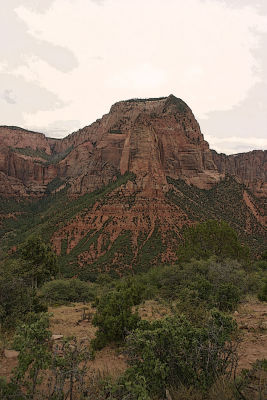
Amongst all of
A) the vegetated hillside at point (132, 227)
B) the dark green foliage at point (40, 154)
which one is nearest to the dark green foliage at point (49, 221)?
the vegetated hillside at point (132, 227)

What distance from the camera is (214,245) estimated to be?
84.2ft

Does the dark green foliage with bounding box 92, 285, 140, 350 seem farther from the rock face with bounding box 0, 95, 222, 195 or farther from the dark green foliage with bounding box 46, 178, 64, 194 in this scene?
the dark green foliage with bounding box 46, 178, 64, 194

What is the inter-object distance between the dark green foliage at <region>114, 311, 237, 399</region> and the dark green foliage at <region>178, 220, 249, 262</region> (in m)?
20.7

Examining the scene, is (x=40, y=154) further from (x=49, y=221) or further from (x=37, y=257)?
(x=37, y=257)

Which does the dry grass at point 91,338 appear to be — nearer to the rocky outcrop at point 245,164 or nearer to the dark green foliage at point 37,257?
the dark green foliage at point 37,257

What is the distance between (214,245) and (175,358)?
2227 centimetres

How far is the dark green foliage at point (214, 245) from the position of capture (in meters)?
25.4

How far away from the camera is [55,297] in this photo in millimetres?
20750

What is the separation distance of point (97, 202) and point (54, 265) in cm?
3991

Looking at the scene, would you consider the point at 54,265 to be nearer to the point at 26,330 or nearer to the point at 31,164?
the point at 26,330

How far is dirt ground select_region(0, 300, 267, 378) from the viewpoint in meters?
6.51

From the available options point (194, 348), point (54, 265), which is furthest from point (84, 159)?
point (194, 348)

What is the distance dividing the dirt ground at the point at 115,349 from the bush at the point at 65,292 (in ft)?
25.0

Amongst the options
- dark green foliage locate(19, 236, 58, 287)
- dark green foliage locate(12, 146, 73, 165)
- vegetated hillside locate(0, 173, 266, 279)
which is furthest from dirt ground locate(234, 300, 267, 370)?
dark green foliage locate(12, 146, 73, 165)
